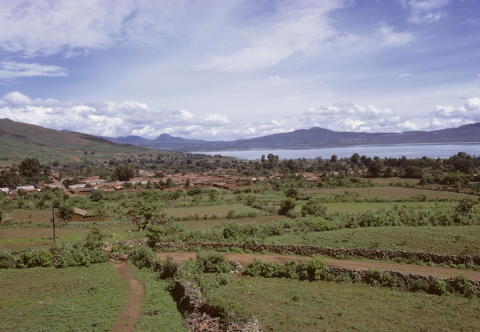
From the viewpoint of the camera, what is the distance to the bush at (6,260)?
51.2ft

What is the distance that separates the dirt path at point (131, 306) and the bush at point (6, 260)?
19.0ft

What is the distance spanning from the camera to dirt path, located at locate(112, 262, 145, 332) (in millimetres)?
9364

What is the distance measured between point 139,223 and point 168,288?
15.2 meters

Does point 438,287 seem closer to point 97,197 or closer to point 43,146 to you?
point 97,197

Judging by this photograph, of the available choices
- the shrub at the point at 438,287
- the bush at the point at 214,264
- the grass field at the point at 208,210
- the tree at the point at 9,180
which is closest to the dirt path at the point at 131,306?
the bush at the point at 214,264

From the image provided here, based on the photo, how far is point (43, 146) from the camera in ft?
432

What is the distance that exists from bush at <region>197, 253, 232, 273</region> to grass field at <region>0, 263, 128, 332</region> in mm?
3664

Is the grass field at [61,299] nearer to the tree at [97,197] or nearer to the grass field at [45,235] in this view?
the grass field at [45,235]

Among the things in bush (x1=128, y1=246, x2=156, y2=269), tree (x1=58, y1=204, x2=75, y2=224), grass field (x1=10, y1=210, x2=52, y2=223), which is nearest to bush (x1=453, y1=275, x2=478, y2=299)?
bush (x1=128, y1=246, x2=156, y2=269)

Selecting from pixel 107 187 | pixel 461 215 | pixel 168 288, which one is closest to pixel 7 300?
pixel 168 288

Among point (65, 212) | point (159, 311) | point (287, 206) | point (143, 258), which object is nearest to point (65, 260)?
point (143, 258)

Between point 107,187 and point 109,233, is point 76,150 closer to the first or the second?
point 107,187

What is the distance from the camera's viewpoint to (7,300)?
11.3m

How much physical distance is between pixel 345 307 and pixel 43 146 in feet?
499
